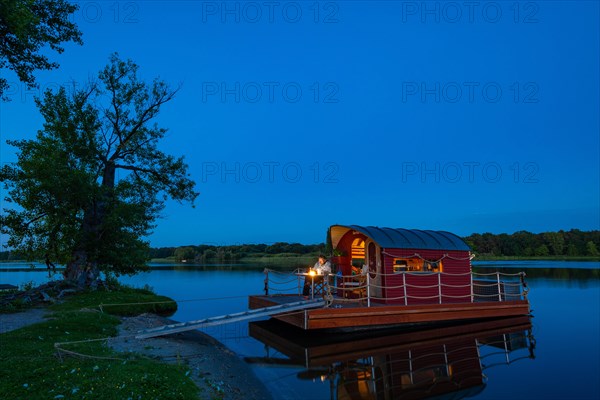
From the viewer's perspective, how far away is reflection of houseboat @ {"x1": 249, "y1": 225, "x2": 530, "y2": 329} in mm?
15086

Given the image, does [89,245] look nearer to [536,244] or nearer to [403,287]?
[403,287]

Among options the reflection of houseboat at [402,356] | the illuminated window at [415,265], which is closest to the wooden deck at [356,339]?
the reflection of houseboat at [402,356]

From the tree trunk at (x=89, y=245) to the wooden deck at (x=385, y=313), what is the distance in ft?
36.9

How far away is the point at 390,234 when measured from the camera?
688 inches

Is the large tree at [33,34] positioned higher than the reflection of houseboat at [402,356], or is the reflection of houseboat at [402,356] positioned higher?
the large tree at [33,34]

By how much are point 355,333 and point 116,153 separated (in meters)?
19.8

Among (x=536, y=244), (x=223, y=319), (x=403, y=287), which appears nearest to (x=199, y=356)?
(x=223, y=319)

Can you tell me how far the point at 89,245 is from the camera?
23.8m

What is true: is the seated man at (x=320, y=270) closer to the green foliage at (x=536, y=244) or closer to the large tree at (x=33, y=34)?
the large tree at (x=33, y=34)

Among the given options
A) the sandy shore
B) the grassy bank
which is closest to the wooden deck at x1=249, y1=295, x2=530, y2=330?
the sandy shore

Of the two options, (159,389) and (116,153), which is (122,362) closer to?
(159,389)

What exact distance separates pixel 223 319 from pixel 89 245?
13.8 m

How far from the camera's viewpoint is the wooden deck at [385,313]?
1436 cm

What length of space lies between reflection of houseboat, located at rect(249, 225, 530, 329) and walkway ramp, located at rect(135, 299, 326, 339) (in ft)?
0.55
